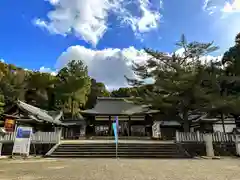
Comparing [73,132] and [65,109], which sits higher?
[65,109]

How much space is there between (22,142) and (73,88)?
19.3 m

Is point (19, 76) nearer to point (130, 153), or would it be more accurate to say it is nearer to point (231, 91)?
point (130, 153)

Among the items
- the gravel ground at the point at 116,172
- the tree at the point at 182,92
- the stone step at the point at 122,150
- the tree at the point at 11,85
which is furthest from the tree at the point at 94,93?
the gravel ground at the point at 116,172

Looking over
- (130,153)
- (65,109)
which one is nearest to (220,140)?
(130,153)

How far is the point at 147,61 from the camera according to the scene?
22828 millimetres

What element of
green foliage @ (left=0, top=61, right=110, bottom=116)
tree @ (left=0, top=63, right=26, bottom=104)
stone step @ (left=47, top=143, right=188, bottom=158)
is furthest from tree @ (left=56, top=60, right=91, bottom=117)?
stone step @ (left=47, top=143, right=188, bottom=158)

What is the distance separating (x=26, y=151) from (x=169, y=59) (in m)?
15.1

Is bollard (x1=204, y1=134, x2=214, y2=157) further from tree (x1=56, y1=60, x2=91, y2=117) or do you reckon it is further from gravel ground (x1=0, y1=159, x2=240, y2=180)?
tree (x1=56, y1=60, x2=91, y2=117)

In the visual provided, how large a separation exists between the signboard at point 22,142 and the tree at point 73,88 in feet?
61.3

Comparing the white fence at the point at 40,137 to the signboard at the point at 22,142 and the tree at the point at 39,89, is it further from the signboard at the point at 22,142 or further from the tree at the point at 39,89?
the tree at the point at 39,89

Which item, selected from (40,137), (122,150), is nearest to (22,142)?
(40,137)

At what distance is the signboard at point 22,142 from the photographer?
11953mm

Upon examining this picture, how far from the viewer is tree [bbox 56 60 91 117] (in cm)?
3106

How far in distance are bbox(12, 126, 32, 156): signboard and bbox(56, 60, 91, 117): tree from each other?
61.3 feet
